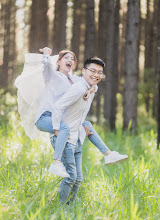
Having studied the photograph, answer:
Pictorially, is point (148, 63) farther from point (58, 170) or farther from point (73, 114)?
point (58, 170)

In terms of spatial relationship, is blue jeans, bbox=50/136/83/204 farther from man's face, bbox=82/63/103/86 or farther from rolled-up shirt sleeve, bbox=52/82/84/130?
man's face, bbox=82/63/103/86

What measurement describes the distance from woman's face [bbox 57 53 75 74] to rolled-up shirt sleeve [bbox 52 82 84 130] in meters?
0.49

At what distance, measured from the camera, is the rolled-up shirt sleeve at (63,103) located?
154 inches

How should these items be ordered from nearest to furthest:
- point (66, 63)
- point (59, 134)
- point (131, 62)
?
1. point (59, 134)
2. point (66, 63)
3. point (131, 62)

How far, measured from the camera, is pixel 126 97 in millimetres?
10828

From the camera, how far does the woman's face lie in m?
4.29

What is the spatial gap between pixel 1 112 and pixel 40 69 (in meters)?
5.36

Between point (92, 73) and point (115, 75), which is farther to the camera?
point (115, 75)

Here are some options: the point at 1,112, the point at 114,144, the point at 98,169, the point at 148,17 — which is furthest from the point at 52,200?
the point at 148,17

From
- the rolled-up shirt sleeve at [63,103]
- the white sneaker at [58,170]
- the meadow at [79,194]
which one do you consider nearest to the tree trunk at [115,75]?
the meadow at [79,194]

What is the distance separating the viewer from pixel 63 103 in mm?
3914

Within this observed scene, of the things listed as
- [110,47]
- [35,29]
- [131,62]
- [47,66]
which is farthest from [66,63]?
[35,29]

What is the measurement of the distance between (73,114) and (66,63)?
27.0 inches

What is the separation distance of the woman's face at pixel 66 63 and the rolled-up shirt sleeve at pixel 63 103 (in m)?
0.49
